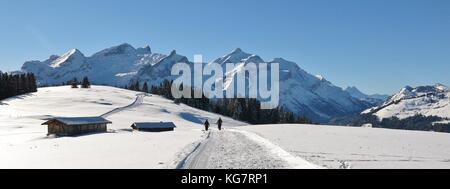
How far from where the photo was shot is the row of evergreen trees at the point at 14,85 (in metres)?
160

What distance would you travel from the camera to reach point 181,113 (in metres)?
162

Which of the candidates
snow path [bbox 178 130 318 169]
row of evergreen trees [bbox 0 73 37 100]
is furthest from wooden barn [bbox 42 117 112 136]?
row of evergreen trees [bbox 0 73 37 100]

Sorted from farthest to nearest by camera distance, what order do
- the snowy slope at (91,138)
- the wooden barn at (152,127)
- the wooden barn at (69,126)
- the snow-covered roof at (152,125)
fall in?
the snow-covered roof at (152,125) → the wooden barn at (152,127) → the wooden barn at (69,126) → the snowy slope at (91,138)

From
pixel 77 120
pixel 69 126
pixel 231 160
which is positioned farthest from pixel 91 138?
pixel 231 160

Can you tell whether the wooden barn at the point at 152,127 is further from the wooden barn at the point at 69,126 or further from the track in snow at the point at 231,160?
the track in snow at the point at 231,160

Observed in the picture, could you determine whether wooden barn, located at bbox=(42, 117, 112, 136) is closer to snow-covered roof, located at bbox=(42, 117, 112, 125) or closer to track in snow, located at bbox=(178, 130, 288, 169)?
snow-covered roof, located at bbox=(42, 117, 112, 125)

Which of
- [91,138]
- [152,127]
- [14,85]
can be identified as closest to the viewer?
[91,138]

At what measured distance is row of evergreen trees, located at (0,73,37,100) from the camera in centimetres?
16038

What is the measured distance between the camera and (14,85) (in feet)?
562

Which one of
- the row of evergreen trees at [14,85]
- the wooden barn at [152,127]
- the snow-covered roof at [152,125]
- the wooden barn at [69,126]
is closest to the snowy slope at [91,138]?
the wooden barn at [152,127]

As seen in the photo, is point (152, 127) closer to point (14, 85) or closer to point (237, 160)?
point (237, 160)
